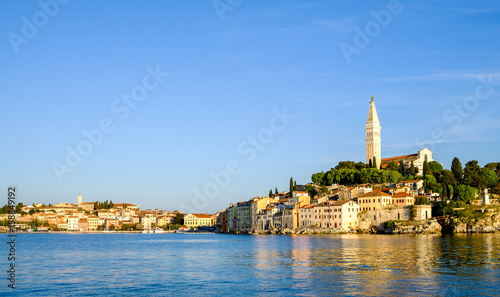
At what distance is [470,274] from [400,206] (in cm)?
5314

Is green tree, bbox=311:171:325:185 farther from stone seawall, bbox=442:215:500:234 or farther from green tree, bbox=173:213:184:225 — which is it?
green tree, bbox=173:213:184:225

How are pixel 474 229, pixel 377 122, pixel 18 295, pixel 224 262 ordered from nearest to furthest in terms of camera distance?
pixel 18 295 → pixel 224 262 → pixel 474 229 → pixel 377 122

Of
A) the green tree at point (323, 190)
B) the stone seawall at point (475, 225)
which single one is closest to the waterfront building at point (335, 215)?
the green tree at point (323, 190)

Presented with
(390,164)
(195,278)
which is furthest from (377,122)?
(195,278)

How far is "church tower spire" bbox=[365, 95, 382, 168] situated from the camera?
359 ft

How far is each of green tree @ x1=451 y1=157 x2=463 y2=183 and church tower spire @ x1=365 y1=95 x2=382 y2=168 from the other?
2150 centimetres

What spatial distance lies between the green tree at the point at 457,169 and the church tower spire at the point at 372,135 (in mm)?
21499

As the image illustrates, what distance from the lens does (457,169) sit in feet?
286

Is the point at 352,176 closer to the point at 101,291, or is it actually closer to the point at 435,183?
the point at 435,183

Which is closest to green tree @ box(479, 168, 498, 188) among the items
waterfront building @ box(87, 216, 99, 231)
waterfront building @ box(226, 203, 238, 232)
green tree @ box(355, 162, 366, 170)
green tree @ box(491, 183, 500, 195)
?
green tree @ box(491, 183, 500, 195)

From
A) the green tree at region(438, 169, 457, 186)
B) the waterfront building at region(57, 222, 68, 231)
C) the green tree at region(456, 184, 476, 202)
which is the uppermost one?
the green tree at region(438, 169, 457, 186)

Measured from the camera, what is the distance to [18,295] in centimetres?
2261

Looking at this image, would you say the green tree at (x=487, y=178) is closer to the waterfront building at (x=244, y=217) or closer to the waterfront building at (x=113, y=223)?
the waterfront building at (x=244, y=217)

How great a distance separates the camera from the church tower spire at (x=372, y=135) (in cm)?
10941
